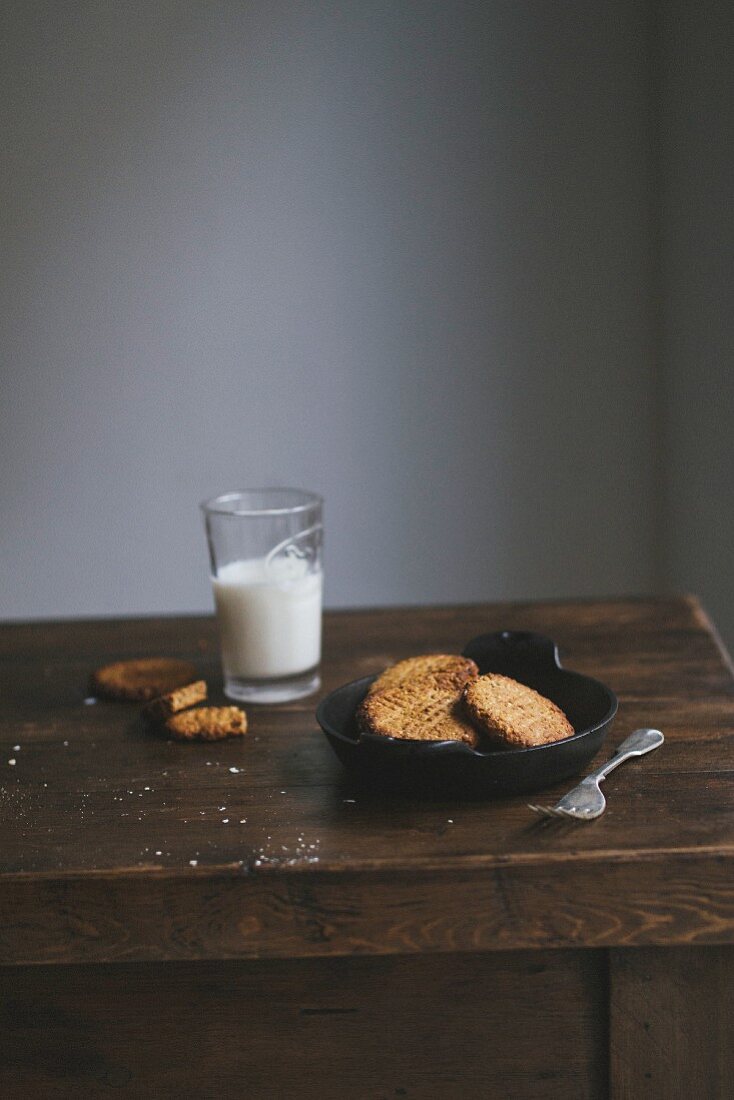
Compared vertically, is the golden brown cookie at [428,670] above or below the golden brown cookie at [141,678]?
above

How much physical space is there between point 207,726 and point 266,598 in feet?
0.54

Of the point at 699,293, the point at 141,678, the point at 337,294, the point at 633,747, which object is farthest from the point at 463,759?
the point at 337,294

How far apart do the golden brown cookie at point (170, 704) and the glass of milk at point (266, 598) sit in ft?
0.22

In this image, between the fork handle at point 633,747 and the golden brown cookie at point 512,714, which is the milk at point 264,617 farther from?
the fork handle at point 633,747

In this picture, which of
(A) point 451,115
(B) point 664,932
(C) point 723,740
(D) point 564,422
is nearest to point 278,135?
(A) point 451,115

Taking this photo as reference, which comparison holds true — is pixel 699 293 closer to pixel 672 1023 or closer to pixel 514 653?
pixel 514 653

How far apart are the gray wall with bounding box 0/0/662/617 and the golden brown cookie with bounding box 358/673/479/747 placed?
1.65 meters

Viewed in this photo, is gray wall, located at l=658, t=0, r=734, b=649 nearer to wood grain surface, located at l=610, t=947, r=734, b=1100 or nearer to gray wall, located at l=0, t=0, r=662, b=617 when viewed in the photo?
gray wall, located at l=0, t=0, r=662, b=617

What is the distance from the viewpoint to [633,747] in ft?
3.11

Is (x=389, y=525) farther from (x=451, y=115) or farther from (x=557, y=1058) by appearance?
(x=557, y=1058)

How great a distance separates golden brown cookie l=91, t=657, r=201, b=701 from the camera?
119 cm

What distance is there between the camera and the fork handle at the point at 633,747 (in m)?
0.90

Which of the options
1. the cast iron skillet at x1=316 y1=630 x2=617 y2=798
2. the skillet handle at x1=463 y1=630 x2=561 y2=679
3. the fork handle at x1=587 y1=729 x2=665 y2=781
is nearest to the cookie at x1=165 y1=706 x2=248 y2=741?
the cast iron skillet at x1=316 y1=630 x2=617 y2=798

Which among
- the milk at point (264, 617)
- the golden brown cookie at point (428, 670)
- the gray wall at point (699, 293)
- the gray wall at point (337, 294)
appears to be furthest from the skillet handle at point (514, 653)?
the gray wall at point (337, 294)
